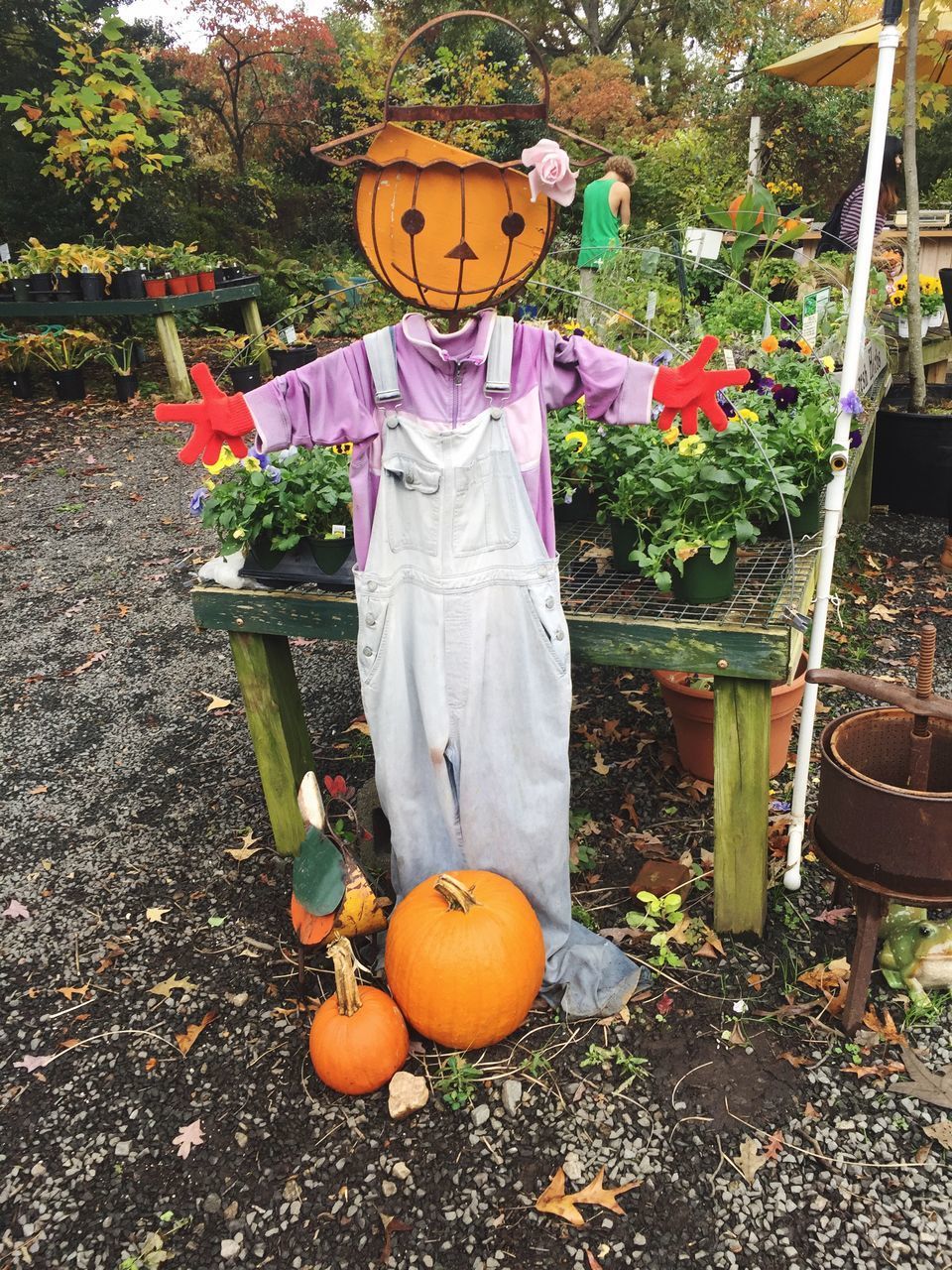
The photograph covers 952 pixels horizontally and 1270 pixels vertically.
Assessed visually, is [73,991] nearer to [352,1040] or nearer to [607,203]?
[352,1040]

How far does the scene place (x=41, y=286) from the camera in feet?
28.8

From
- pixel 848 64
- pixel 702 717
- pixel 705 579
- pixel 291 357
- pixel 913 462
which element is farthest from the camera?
pixel 291 357

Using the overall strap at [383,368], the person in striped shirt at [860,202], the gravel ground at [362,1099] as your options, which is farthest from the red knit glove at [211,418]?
the person in striped shirt at [860,202]

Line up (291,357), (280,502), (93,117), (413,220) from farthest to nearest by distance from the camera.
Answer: (93,117) → (291,357) → (280,502) → (413,220)

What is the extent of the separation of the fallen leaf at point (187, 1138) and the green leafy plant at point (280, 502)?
1414 millimetres

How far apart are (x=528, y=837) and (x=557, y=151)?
1.52m

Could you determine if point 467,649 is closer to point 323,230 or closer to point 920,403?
point 920,403

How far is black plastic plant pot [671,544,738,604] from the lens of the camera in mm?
2373

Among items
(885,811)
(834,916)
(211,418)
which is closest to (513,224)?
(211,418)

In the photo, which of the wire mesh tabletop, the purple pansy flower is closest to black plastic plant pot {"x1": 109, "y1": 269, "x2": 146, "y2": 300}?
the wire mesh tabletop

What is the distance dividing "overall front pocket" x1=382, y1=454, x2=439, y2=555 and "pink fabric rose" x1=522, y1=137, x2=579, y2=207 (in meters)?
0.60

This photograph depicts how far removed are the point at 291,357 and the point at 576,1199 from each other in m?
8.16

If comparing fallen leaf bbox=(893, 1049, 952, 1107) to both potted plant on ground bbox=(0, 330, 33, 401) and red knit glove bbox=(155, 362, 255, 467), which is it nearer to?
red knit glove bbox=(155, 362, 255, 467)

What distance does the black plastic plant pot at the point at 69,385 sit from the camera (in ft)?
30.1
